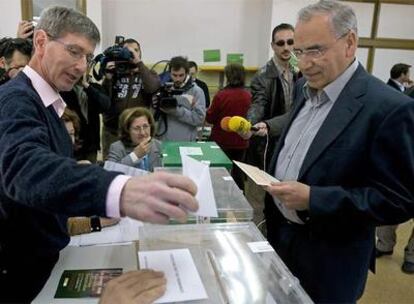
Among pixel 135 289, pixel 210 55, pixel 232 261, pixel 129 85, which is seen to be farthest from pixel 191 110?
pixel 210 55

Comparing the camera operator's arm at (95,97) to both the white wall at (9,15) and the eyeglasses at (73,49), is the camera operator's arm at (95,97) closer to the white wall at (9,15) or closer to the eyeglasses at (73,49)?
the eyeglasses at (73,49)

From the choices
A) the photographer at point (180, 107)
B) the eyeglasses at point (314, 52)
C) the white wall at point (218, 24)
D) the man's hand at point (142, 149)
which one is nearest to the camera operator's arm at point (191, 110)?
the photographer at point (180, 107)

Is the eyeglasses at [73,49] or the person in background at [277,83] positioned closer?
the eyeglasses at [73,49]

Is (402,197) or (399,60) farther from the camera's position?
(399,60)

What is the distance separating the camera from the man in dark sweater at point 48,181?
56cm

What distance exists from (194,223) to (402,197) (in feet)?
2.08

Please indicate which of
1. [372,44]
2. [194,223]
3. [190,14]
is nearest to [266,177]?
[194,223]

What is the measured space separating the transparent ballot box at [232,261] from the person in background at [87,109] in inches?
65.4

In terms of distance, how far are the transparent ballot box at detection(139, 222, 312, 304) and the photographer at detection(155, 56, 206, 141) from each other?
1.87 meters

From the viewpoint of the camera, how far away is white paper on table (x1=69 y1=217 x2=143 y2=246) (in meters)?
1.29

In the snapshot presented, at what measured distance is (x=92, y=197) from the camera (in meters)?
0.57

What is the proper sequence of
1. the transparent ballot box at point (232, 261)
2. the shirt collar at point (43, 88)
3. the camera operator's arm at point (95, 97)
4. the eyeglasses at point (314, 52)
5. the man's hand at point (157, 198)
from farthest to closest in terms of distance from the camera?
the camera operator's arm at point (95, 97)
the eyeglasses at point (314, 52)
the shirt collar at point (43, 88)
the transparent ballot box at point (232, 261)
the man's hand at point (157, 198)

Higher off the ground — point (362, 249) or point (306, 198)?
point (306, 198)

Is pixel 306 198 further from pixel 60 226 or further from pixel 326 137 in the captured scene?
pixel 60 226
